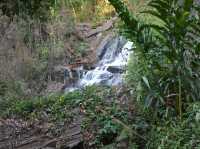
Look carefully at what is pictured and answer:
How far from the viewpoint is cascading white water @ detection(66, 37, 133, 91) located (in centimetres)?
1362

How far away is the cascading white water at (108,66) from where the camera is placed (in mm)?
13625

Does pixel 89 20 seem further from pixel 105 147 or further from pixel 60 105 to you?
pixel 105 147

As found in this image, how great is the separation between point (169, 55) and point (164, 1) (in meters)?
0.81

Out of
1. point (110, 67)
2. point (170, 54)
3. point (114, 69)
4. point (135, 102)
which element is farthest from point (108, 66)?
point (170, 54)

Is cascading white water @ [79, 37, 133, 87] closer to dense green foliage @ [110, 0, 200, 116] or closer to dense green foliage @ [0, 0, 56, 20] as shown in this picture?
dense green foliage @ [0, 0, 56, 20]

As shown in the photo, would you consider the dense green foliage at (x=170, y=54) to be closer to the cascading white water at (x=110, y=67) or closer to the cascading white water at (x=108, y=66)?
the cascading white water at (x=110, y=67)

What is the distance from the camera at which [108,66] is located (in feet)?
47.8

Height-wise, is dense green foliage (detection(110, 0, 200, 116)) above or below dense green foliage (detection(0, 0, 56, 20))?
below

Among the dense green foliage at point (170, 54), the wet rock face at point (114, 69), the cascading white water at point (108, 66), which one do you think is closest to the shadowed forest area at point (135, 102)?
the dense green foliage at point (170, 54)

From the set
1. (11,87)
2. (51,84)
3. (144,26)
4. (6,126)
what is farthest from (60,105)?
(51,84)

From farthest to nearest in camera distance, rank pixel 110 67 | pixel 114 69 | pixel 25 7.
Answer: pixel 110 67 < pixel 114 69 < pixel 25 7

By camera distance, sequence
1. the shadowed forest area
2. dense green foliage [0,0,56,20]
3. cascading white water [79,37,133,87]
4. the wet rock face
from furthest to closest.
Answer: the wet rock face
cascading white water [79,37,133,87]
dense green foliage [0,0,56,20]
the shadowed forest area

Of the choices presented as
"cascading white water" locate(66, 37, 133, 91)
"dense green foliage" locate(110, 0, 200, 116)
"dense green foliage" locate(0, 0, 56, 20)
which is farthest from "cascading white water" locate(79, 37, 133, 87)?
"dense green foliage" locate(110, 0, 200, 116)

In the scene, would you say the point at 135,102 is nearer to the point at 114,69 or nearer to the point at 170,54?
the point at 170,54
